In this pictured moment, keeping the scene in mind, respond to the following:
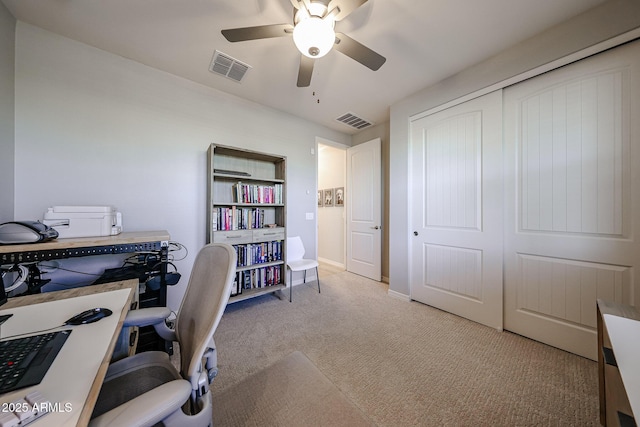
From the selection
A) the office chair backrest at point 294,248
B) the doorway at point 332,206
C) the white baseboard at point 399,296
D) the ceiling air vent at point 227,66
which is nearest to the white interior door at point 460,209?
the white baseboard at point 399,296

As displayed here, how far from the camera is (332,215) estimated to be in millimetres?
4426

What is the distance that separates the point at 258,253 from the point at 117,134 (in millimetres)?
1846

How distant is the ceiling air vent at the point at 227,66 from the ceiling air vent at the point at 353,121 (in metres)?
1.51

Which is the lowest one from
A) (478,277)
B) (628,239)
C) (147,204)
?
(478,277)

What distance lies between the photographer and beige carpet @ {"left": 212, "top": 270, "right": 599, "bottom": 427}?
1247 millimetres

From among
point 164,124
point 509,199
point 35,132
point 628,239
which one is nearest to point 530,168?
point 509,199

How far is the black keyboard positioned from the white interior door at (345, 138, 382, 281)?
10.7 ft

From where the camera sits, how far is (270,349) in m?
1.80

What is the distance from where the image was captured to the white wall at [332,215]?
4.19 m

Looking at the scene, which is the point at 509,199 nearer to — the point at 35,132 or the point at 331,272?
the point at 331,272

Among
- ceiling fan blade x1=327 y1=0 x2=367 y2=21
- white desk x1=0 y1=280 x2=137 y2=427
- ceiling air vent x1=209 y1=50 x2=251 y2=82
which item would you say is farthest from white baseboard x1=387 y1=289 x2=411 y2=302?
ceiling air vent x1=209 y1=50 x2=251 y2=82

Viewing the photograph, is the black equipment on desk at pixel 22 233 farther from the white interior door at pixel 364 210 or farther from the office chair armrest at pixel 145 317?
the white interior door at pixel 364 210

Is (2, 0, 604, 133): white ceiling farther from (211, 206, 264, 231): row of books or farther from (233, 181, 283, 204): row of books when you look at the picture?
(211, 206, 264, 231): row of books

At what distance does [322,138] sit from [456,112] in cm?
191
